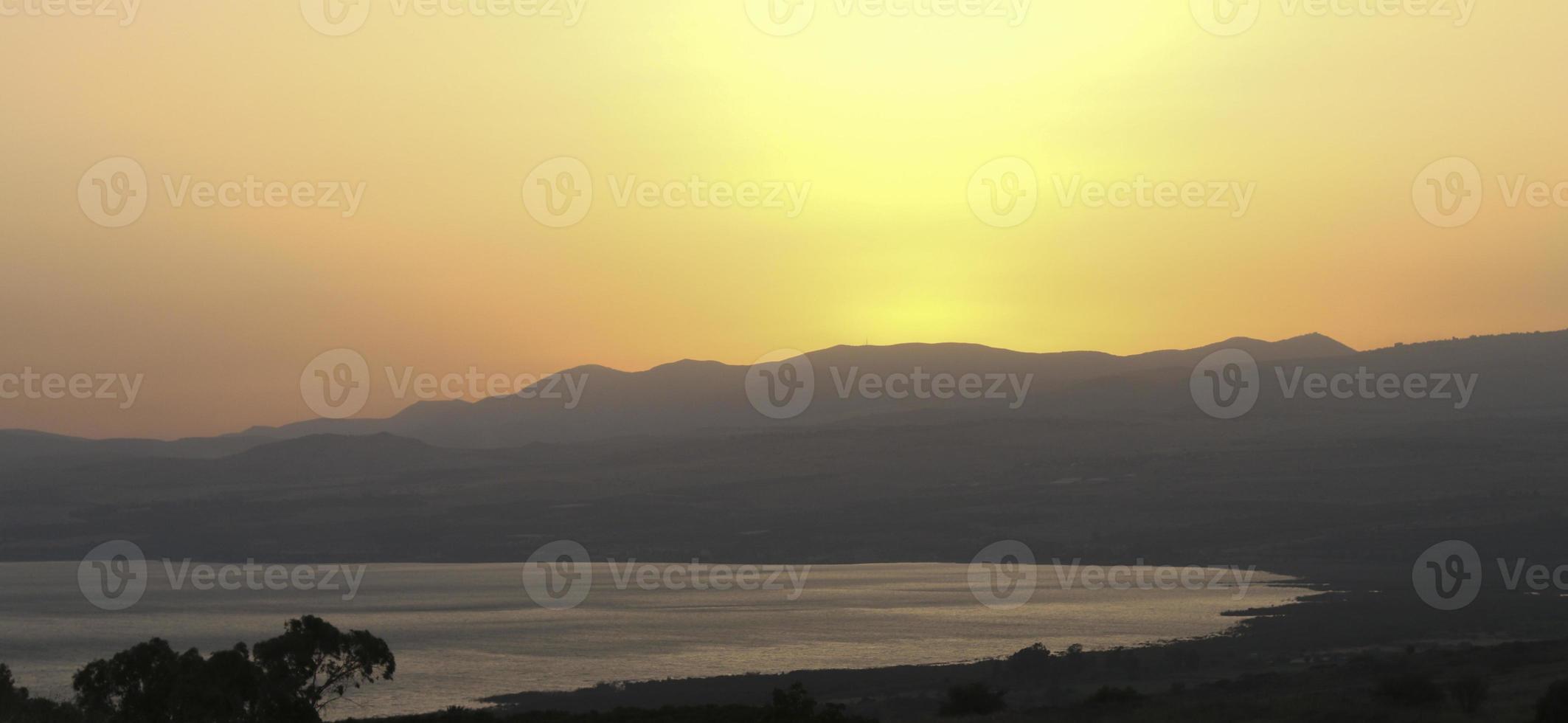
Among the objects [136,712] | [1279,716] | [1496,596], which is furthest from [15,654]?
[1496,596]

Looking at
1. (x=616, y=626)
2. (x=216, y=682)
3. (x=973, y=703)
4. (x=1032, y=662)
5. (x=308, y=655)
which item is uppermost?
(x=616, y=626)

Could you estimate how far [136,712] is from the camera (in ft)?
102

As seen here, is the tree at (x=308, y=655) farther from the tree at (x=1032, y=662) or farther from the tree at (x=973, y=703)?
the tree at (x=1032, y=662)

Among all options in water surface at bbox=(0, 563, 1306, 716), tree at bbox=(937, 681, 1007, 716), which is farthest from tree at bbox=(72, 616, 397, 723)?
water surface at bbox=(0, 563, 1306, 716)

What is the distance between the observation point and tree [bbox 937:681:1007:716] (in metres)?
42.3

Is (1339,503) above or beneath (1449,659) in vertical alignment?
above

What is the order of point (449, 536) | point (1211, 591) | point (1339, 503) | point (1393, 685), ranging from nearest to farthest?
point (1393, 685) → point (1211, 591) → point (1339, 503) → point (449, 536)

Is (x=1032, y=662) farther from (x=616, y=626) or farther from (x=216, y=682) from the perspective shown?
(x=616, y=626)

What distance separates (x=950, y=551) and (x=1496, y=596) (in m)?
78.4

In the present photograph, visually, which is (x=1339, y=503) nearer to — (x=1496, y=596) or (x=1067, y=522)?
(x=1067, y=522)

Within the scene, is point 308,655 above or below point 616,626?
below

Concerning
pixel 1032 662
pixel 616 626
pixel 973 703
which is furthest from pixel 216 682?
pixel 616 626

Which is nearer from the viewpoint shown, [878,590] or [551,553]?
[878,590]

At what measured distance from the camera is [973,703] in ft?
140
